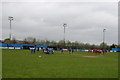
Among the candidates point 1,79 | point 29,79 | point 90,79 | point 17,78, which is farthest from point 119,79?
point 1,79

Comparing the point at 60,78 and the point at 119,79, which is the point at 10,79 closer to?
the point at 60,78

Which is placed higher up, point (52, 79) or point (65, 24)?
point (65, 24)

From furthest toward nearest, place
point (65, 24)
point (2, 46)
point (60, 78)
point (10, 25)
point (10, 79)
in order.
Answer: point (65, 24)
point (10, 25)
point (2, 46)
point (60, 78)
point (10, 79)

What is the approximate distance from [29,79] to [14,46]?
183 feet

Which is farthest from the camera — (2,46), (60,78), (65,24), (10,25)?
(65,24)

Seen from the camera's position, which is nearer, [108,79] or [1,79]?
[1,79]

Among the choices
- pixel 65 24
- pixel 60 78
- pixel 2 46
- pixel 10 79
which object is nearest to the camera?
pixel 10 79

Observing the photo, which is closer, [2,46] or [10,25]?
[2,46]

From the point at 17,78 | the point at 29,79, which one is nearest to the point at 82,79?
the point at 29,79

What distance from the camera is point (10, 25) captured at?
62.8m

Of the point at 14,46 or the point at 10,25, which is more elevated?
the point at 10,25

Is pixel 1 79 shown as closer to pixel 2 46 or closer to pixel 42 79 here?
pixel 42 79

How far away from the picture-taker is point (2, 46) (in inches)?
2308

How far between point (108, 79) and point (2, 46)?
54.5 m
